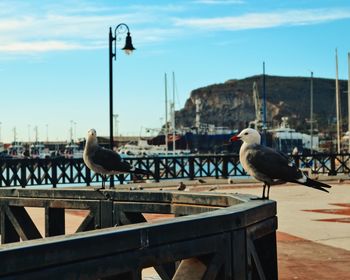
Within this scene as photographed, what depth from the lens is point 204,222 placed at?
3.56m

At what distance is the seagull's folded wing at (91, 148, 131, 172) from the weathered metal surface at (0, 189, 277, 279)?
4.07m

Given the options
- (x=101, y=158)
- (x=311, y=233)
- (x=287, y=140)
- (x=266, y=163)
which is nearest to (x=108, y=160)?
(x=101, y=158)

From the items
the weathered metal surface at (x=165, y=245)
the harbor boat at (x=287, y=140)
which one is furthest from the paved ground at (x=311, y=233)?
the harbor boat at (x=287, y=140)

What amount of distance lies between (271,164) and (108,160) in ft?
12.9

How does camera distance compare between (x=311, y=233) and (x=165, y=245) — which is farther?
(x=311, y=233)

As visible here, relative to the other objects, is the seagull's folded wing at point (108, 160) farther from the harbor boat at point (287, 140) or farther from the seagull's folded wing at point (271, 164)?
the harbor boat at point (287, 140)

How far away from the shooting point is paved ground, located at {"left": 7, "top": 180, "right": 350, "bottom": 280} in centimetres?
872

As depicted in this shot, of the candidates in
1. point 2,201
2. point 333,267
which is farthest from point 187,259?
point 333,267

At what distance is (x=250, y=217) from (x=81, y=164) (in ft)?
88.1

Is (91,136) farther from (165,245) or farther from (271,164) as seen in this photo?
(165,245)

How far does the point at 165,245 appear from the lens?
3.32 m

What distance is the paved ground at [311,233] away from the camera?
8719 mm

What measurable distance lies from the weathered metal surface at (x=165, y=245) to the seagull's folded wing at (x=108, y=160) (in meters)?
4.07

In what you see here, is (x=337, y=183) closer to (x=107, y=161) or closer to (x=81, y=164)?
(x=81, y=164)
